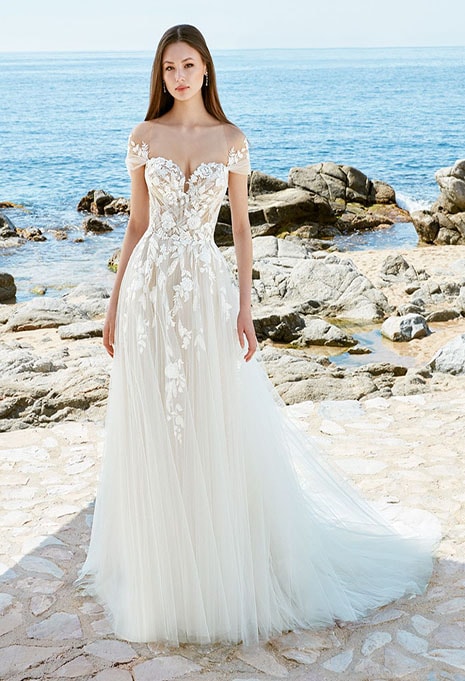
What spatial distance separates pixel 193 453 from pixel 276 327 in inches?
267

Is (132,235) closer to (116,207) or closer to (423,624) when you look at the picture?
(423,624)

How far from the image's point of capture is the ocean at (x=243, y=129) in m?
18.9

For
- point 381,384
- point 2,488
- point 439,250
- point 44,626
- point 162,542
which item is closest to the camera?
point 162,542

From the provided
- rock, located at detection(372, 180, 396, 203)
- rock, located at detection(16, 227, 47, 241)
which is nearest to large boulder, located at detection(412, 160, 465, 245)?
rock, located at detection(372, 180, 396, 203)

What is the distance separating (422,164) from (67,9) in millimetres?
91533

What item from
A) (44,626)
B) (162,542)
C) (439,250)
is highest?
(162,542)

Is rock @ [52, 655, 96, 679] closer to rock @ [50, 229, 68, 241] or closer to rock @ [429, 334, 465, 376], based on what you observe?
rock @ [429, 334, 465, 376]

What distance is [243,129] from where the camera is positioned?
4900 cm

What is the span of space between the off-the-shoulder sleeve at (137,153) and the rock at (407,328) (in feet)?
24.1

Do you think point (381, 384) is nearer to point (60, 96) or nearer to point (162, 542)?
point (162, 542)

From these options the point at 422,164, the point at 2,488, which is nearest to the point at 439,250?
the point at 2,488

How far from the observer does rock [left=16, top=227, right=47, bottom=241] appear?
64.3ft

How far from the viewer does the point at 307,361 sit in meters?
8.19

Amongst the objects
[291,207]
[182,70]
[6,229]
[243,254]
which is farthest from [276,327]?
[6,229]
